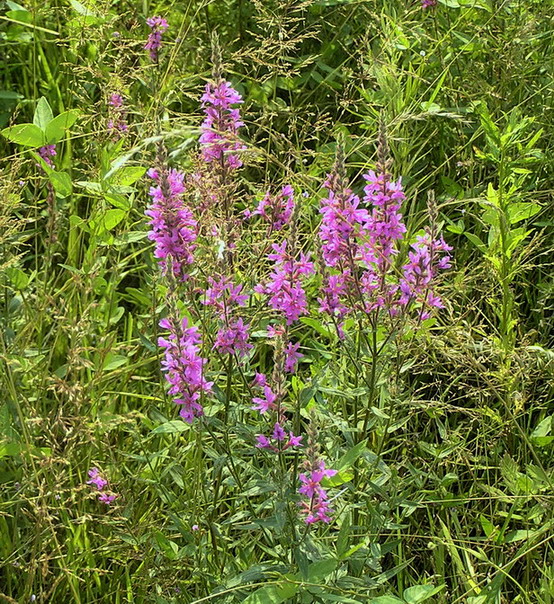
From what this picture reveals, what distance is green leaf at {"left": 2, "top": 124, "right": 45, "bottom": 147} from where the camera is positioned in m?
2.11

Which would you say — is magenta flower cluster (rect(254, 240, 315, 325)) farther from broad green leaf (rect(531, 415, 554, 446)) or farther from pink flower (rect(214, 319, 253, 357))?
broad green leaf (rect(531, 415, 554, 446))

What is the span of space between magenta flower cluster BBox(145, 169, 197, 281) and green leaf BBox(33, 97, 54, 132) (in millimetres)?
549

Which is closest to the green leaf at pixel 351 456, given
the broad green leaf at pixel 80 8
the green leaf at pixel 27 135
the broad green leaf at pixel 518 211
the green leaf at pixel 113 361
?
the green leaf at pixel 113 361

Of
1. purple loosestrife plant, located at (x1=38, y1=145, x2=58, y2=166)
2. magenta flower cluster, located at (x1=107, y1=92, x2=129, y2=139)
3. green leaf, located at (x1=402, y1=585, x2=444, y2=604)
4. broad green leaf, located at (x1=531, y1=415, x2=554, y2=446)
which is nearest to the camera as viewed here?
green leaf, located at (x1=402, y1=585, x2=444, y2=604)

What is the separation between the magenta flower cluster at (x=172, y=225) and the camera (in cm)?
169

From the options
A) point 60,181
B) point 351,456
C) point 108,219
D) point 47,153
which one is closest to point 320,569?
point 351,456

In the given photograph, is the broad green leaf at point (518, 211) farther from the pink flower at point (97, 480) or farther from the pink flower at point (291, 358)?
the pink flower at point (97, 480)

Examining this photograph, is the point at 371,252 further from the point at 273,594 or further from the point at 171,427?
the point at 273,594

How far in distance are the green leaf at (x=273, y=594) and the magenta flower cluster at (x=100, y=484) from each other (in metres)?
0.41

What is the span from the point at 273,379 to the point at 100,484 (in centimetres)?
64

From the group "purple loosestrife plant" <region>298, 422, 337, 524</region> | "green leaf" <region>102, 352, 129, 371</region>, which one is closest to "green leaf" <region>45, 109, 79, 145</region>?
"green leaf" <region>102, 352, 129, 371</region>

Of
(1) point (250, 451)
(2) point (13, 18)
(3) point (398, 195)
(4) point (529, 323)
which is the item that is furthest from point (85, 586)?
(2) point (13, 18)

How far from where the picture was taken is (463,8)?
2.86m

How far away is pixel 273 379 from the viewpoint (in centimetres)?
156
